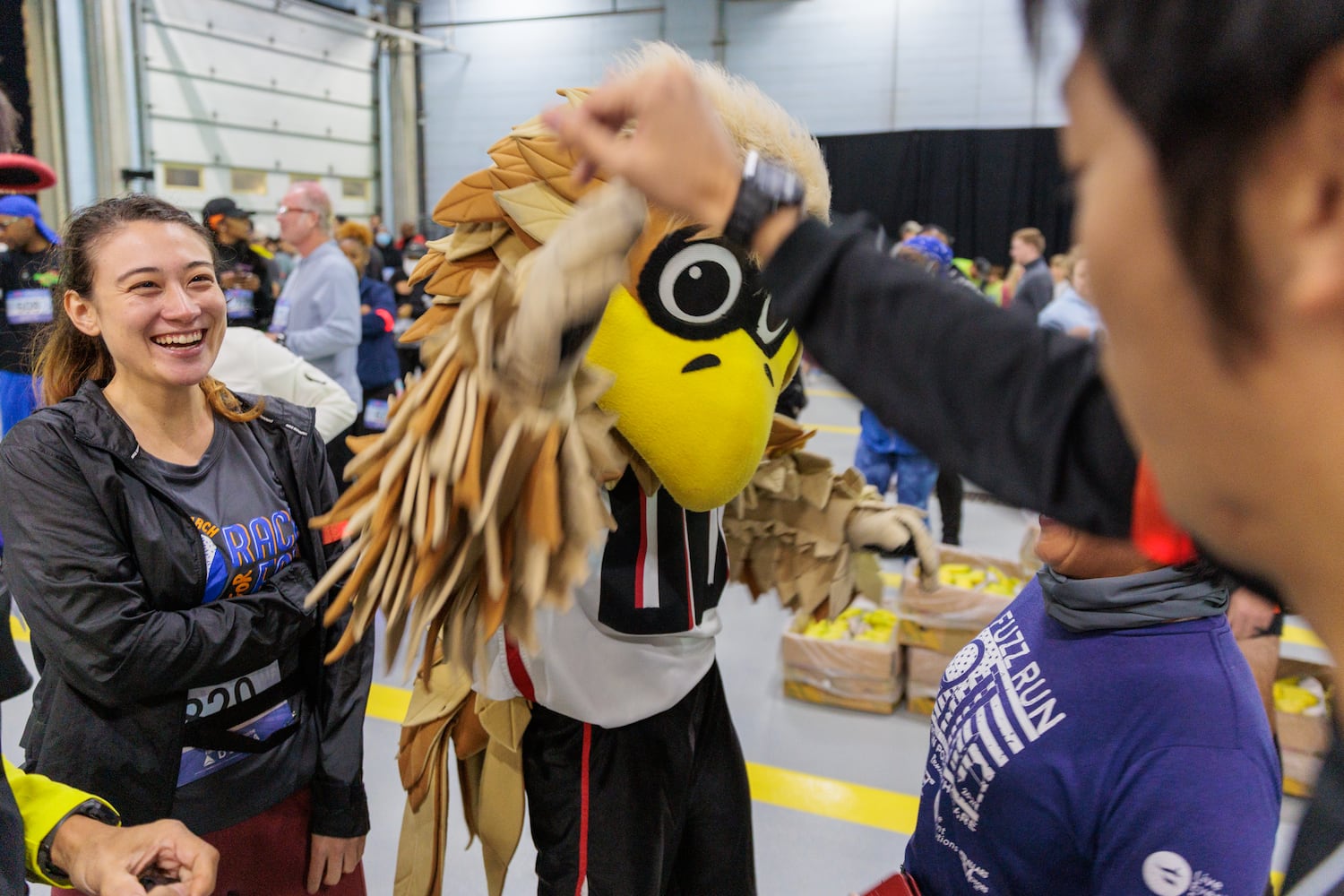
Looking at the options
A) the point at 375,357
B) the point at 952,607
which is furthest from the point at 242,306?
the point at 952,607

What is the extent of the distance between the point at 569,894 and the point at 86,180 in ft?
33.3

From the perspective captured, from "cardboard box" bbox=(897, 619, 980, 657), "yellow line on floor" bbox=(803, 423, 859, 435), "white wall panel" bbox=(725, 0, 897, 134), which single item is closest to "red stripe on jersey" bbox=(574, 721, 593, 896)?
"cardboard box" bbox=(897, 619, 980, 657)

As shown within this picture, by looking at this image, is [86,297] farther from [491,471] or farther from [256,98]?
[256,98]

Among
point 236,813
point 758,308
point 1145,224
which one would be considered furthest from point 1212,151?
point 236,813

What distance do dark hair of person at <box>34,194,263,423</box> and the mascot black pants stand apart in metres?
0.82

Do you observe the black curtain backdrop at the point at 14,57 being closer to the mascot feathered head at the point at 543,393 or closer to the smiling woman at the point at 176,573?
the smiling woman at the point at 176,573

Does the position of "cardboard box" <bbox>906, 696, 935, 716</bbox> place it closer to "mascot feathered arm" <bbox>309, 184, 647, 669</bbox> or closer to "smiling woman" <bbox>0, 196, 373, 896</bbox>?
"smiling woman" <bbox>0, 196, 373, 896</bbox>

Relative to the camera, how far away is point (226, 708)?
151 cm

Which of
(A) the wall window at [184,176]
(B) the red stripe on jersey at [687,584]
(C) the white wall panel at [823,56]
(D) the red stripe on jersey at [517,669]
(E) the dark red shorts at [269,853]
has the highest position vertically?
(C) the white wall panel at [823,56]

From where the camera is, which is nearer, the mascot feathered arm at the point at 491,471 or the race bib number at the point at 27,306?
the mascot feathered arm at the point at 491,471

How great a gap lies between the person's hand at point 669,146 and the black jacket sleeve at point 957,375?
0.07 m

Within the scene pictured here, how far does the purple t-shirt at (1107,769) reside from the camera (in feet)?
3.13

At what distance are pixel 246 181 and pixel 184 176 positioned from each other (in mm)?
929

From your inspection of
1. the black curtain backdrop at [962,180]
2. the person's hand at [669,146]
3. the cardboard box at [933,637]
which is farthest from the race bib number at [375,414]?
the black curtain backdrop at [962,180]
